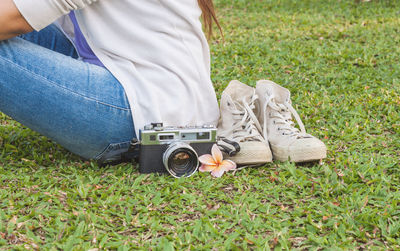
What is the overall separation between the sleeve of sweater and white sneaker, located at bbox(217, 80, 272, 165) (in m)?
0.84

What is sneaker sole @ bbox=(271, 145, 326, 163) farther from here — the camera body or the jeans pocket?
the jeans pocket

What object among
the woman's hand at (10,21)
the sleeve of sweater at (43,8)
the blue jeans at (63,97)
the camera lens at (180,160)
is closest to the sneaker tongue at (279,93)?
the camera lens at (180,160)

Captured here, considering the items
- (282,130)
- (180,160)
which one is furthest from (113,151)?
(282,130)

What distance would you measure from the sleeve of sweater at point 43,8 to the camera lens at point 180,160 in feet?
2.22

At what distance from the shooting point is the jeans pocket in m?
2.23

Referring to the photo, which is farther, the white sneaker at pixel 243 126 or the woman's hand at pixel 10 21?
the white sneaker at pixel 243 126

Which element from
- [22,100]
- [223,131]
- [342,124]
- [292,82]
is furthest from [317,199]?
[292,82]

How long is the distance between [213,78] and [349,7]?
11.4 feet

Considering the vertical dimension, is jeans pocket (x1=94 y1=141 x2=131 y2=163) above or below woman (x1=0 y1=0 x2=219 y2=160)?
below

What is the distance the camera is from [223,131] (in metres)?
2.42

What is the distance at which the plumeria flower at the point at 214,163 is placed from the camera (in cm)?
219

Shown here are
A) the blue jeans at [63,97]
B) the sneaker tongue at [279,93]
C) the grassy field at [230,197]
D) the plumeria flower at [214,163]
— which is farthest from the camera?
the sneaker tongue at [279,93]

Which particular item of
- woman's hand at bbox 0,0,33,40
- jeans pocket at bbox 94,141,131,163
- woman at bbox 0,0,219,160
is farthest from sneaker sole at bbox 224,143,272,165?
woman's hand at bbox 0,0,33,40

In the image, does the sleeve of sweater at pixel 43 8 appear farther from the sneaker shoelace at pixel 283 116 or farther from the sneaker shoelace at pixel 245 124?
the sneaker shoelace at pixel 283 116
